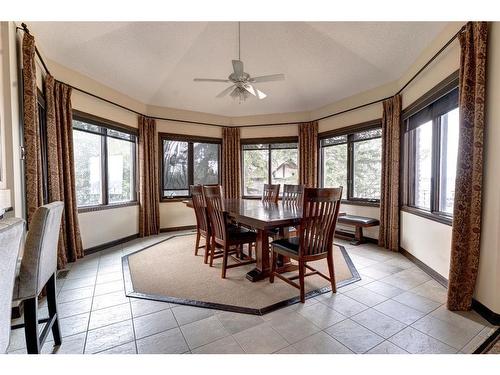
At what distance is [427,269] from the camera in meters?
2.86

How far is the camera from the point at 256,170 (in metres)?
5.80

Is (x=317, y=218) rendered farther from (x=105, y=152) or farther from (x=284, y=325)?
(x=105, y=152)

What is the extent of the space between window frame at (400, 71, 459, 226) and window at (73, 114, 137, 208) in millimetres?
4559

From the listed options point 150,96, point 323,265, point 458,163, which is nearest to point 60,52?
point 150,96

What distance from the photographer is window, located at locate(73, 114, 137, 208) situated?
12.1ft

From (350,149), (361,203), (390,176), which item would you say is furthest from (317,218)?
(350,149)

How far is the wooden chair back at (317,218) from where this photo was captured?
2160 millimetres

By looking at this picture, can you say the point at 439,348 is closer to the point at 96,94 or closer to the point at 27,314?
the point at 27,314

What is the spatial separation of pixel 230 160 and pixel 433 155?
149 inches

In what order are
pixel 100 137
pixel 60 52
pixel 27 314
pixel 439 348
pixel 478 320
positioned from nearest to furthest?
pixel 27 314
pixel 439 348
pixel 478 320
pixel 60 52
pixel 100 137

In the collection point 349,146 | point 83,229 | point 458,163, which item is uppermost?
point 349,146

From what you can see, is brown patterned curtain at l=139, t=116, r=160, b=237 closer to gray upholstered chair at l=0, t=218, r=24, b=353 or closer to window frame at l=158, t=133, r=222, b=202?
window frame at l=158, t=133, r=222, b=202
